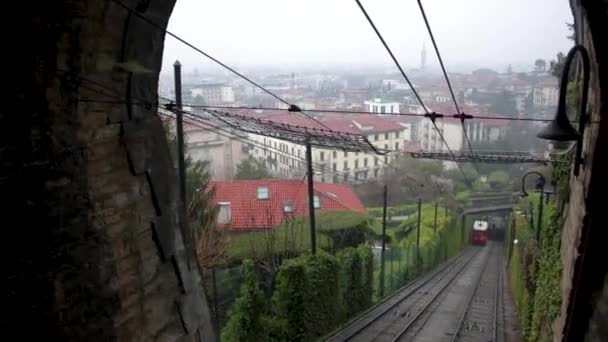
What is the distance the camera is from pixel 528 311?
851 cm

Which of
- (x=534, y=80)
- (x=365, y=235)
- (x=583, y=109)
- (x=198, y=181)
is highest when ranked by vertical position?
(x=534, y=80)

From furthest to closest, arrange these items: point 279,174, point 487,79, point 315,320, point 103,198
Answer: point 487,79, point 279,174, point 315,320, point 103,198

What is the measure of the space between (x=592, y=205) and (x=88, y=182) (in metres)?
3.49

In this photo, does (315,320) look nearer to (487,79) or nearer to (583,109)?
(583,109)

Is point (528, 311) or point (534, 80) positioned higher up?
point (534, 80)

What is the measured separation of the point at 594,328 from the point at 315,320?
7.14m

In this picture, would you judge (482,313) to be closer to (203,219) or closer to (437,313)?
(437,313)

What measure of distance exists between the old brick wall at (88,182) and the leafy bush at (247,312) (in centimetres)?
451

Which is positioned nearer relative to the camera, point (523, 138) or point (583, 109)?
point (583, 109)

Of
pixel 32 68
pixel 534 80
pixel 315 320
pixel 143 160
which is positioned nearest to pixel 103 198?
pixel 143 160

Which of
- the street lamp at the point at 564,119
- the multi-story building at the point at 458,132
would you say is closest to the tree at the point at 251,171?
the street lamp at the point at 564,119

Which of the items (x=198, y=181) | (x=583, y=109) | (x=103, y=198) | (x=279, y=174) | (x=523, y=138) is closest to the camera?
(x=103, y=198)

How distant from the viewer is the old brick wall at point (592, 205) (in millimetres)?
3107

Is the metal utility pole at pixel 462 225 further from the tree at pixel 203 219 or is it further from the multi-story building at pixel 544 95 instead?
the tree at pixel 203 219
